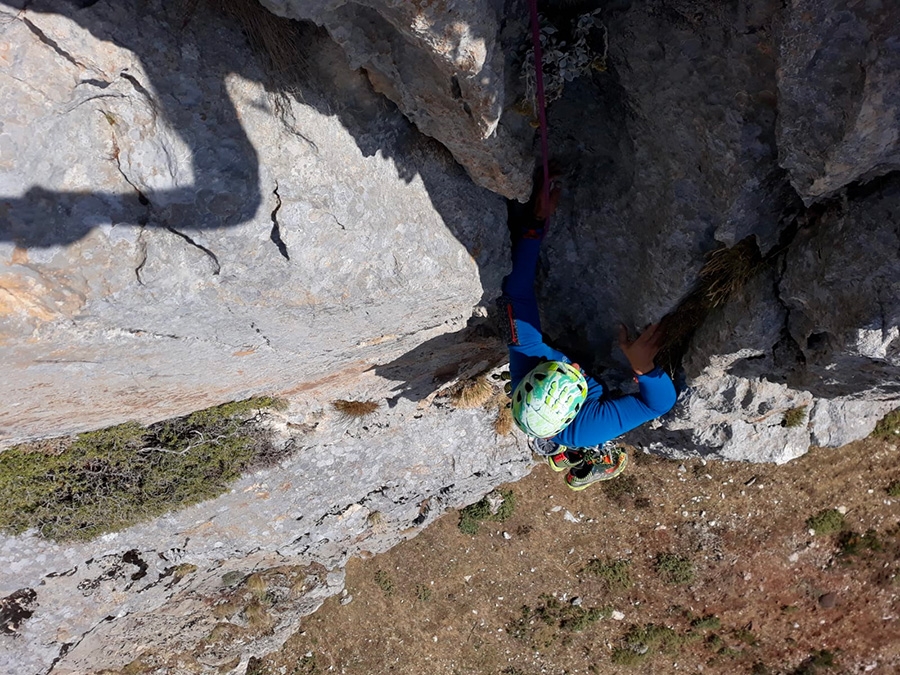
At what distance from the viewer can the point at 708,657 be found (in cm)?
945

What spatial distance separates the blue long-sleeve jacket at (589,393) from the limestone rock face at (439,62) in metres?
1.59

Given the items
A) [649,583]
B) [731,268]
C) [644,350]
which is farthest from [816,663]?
[731,268]

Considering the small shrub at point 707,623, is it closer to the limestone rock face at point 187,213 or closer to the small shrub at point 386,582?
the small shrub at point 386,582

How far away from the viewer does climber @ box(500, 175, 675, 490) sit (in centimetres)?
518

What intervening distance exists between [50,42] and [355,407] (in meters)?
5.08

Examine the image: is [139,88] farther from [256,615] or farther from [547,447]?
[256,615]

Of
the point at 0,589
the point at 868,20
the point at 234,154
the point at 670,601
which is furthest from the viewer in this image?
the point at 670,601

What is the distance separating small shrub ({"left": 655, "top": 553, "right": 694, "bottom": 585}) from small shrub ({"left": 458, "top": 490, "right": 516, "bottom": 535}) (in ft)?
8.09

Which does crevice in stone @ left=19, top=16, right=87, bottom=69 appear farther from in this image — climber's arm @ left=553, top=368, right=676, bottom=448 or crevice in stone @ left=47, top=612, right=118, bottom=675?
crevice in stone @ left=47, top=612, right=118, bottom=675

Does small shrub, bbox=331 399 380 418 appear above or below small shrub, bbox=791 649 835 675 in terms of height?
above

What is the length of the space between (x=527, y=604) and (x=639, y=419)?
5.37m

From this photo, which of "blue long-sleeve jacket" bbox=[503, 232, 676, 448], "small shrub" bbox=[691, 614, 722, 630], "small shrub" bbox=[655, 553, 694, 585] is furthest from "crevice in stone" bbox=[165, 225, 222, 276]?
"small shrub" bbox=[691, 614, 722, 630]

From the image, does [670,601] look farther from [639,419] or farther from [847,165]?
[847,165]

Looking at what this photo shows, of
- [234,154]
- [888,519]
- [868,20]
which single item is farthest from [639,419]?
[888,519]
